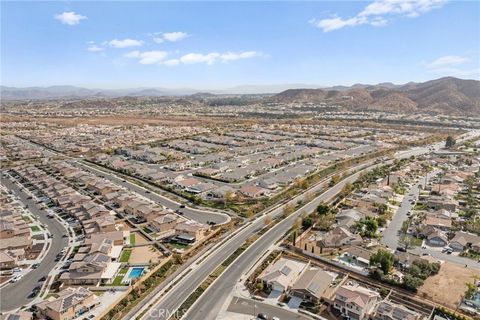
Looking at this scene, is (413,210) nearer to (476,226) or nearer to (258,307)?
(476,226)

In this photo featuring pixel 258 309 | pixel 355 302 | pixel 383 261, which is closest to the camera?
pixel 355 302

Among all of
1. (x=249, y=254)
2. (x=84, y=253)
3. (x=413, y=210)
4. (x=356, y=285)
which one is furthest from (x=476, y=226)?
(x=84, y=253)

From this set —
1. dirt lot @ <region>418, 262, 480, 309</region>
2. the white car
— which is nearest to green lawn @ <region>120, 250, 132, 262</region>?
Result: the white car

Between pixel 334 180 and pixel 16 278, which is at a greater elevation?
pixel 334 180

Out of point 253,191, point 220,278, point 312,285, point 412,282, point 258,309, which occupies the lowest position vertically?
point 258,309

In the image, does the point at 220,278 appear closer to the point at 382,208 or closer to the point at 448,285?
the point at 448,285

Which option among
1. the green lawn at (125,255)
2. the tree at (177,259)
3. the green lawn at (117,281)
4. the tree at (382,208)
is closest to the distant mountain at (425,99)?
the tree at (382,208)

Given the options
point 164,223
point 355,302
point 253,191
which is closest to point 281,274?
point 355,302

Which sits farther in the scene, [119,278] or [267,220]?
[267,220]

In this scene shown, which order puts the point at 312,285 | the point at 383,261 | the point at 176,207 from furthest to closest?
1. the point at 176,207
2. the point at 383,261
3. the point at 312,285
